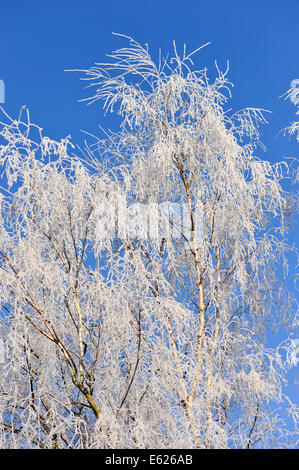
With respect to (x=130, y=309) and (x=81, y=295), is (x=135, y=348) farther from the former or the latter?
(x=81, y=295)

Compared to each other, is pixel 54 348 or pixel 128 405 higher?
pixel 54 348

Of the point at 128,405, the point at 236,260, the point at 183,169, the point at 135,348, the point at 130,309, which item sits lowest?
the point at 128,405

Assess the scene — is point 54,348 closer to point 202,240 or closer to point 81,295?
point 81,295

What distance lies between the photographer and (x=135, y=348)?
4.72 meters

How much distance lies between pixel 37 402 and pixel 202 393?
4.47ft

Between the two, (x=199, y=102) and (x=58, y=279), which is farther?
(x=199, y=102)

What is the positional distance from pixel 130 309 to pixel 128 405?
0.81m

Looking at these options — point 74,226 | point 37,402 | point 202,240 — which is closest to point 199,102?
point 202,240

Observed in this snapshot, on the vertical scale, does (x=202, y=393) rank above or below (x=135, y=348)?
below

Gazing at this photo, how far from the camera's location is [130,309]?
4723mm
